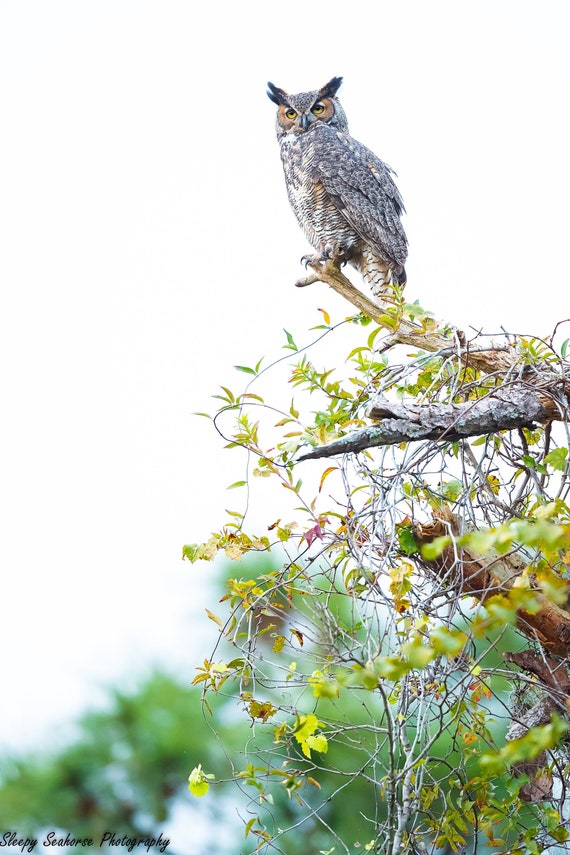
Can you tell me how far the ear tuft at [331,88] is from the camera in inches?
101

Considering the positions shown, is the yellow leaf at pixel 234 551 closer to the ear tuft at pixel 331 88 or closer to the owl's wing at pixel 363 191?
the owl's wing at pixel 363 191

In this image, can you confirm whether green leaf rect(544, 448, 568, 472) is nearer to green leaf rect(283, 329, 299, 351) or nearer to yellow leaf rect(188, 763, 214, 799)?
green leaf rect(283, 329, 299, 351)

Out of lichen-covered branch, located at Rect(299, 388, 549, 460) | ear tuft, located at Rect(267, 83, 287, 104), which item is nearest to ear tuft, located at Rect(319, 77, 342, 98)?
ear tuft, located at Rect(267, 83, 287, 104)

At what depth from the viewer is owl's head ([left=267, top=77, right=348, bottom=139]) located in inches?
100

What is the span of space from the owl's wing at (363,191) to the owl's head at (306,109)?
0.15m

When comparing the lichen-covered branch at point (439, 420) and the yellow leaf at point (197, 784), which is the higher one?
the lichen-covered branch at point (439, 420)

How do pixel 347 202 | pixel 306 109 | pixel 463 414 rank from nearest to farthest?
pixel 463 414 < pixel 347 202 < pixel 306 109

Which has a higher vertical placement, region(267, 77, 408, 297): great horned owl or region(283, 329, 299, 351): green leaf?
region(267, 77, 408, 297): great horned owl

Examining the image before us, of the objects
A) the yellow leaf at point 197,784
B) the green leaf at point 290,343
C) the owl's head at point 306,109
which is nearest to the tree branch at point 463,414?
the green leaf at point 290,343

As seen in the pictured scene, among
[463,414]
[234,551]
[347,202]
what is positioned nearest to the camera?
[463,414]

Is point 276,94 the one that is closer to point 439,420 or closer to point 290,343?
point 290,343

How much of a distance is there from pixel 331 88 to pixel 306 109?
13 cm

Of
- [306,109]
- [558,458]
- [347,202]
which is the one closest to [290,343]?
[558,458]

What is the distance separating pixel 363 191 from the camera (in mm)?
2270
